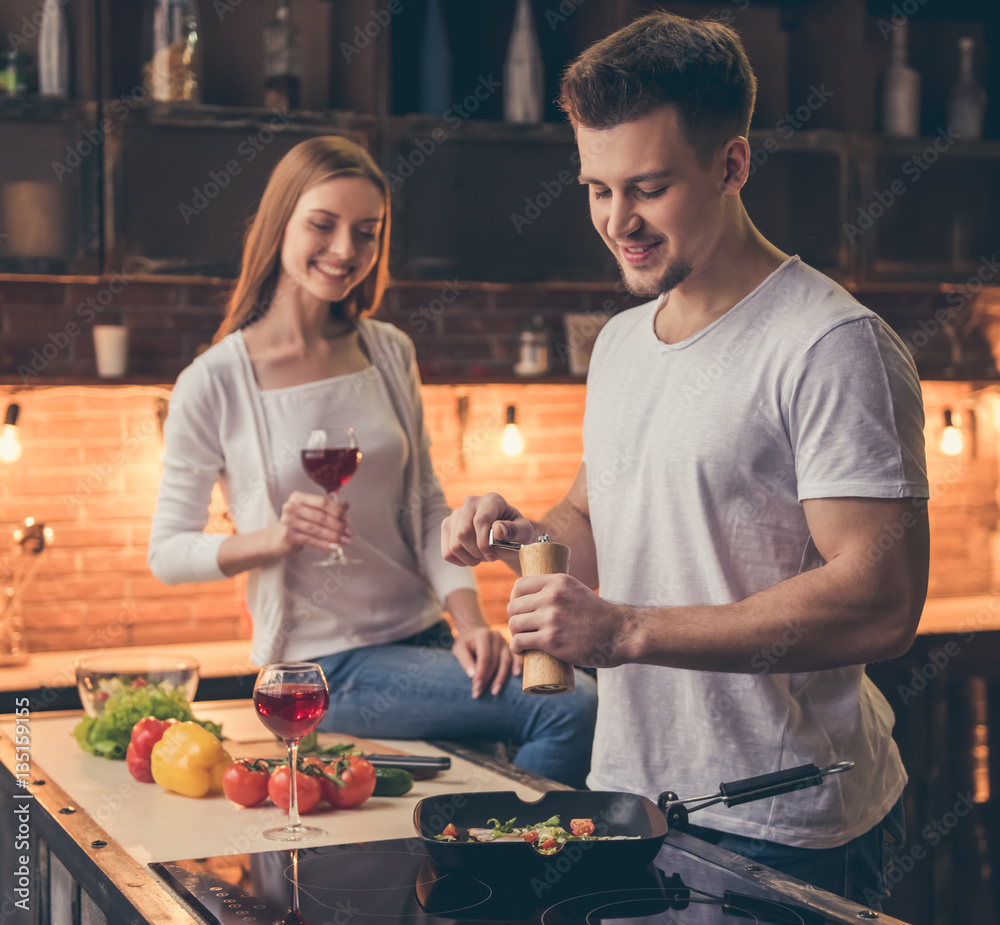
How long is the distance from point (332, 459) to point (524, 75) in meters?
1.72

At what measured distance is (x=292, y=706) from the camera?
5.03ft

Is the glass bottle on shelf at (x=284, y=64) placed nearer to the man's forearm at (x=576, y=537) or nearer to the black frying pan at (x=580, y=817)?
the man's forearm at (x=576, y=537)

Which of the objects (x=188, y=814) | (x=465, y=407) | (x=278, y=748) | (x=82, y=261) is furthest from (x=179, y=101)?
(x=188, y=814)

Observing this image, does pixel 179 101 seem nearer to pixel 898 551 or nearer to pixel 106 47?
pixel 106 47

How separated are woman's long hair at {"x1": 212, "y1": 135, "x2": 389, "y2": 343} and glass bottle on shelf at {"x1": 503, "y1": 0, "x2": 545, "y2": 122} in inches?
41.3

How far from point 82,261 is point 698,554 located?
221 centimetres

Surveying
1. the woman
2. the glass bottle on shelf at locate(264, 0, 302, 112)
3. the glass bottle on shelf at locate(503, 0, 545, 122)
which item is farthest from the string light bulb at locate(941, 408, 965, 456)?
the glass bottle on shelf at locate(264, 0, 302, 112)

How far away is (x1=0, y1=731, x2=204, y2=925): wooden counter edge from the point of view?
1.24 m

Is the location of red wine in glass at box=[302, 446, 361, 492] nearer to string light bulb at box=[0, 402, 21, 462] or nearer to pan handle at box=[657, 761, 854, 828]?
pan handle at box=[657, 761, 854, 828]

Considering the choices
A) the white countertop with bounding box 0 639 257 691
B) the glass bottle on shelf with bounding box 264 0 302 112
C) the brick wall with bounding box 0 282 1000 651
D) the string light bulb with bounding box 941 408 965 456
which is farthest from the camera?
the string light bulb with bounding box 941 408 965 456

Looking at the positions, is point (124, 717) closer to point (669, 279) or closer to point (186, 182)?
point (669, 279)

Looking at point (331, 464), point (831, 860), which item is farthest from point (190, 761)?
point (831, 860)

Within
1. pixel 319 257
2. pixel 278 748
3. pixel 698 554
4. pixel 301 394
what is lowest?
pixel 278 748

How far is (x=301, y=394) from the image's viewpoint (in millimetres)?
2514
